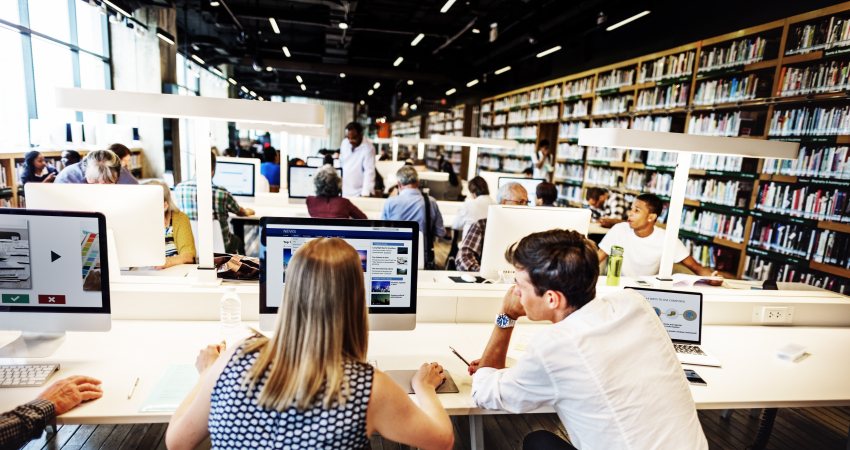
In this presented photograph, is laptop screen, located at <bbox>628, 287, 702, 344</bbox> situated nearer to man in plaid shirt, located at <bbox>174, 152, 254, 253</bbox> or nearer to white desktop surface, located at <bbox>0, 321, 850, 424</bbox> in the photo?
white desktop surface, located at <bbox>0, 321, 850, 424</bbox>

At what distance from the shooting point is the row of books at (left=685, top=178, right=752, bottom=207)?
471 cm

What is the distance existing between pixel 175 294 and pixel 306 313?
125cm

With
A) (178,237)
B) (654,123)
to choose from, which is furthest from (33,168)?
(654,123)

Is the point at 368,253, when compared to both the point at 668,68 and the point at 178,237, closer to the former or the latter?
the point at 178,237

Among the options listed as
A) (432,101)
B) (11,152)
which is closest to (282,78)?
(432,101)

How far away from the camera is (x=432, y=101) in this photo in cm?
1741

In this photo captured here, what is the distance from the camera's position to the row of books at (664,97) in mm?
5482

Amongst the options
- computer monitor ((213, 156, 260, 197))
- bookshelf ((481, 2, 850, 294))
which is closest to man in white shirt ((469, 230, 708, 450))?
bookshelf ((481, 2, 850, 294))

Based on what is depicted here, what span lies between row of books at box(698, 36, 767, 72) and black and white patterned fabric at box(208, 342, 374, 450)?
5.14 meters

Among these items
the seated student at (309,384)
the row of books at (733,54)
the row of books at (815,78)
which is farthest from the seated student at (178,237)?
the row of books at (733,54)

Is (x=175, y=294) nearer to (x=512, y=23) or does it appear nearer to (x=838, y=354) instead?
(x=838, y=354)

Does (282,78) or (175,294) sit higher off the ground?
(282,78)

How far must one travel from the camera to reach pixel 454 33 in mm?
9656

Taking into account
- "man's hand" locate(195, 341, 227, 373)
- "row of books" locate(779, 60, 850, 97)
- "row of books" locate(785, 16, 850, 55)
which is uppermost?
"row of books" locate(785, 16, 850, 55)
